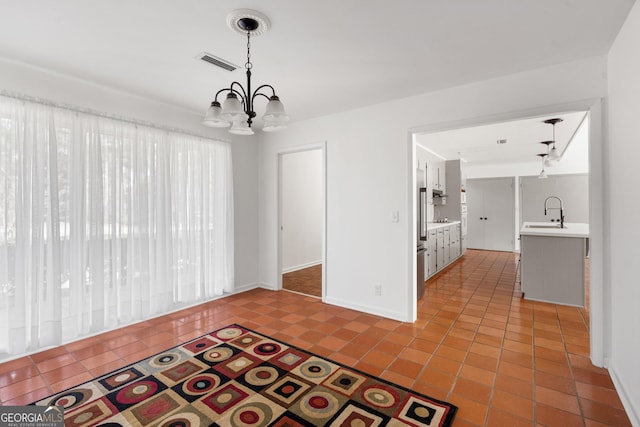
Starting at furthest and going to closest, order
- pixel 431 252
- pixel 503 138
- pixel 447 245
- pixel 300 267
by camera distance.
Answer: pixel 300 267 → pixel 447 245 → pixel 503 138 → pixel 431 252

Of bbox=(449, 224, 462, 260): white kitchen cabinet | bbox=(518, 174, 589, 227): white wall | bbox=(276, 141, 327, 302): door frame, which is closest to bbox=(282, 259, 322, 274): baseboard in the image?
Result: bbox=(276, 141, 327, 302): door frame

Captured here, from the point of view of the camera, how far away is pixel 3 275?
2.49 m

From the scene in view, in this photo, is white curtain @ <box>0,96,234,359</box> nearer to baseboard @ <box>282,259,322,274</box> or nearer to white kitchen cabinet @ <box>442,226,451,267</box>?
baseboard @ <box>282,259,322,274</box>

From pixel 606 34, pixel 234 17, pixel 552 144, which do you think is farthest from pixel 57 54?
pixel 552 144

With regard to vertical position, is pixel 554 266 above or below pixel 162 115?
below

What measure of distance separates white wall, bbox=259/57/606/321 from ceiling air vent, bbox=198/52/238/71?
166 cm

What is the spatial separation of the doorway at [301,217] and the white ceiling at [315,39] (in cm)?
291

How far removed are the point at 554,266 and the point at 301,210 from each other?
4346 millimetres

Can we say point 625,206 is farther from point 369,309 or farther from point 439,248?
point 439,248

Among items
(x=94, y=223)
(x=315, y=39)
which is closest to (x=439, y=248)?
(x=315, y=39)

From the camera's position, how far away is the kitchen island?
3924 millimetres

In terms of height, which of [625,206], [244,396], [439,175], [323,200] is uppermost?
[439,175]

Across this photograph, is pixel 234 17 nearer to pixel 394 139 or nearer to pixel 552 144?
pixel 394 139

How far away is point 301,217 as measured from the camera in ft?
21.0
